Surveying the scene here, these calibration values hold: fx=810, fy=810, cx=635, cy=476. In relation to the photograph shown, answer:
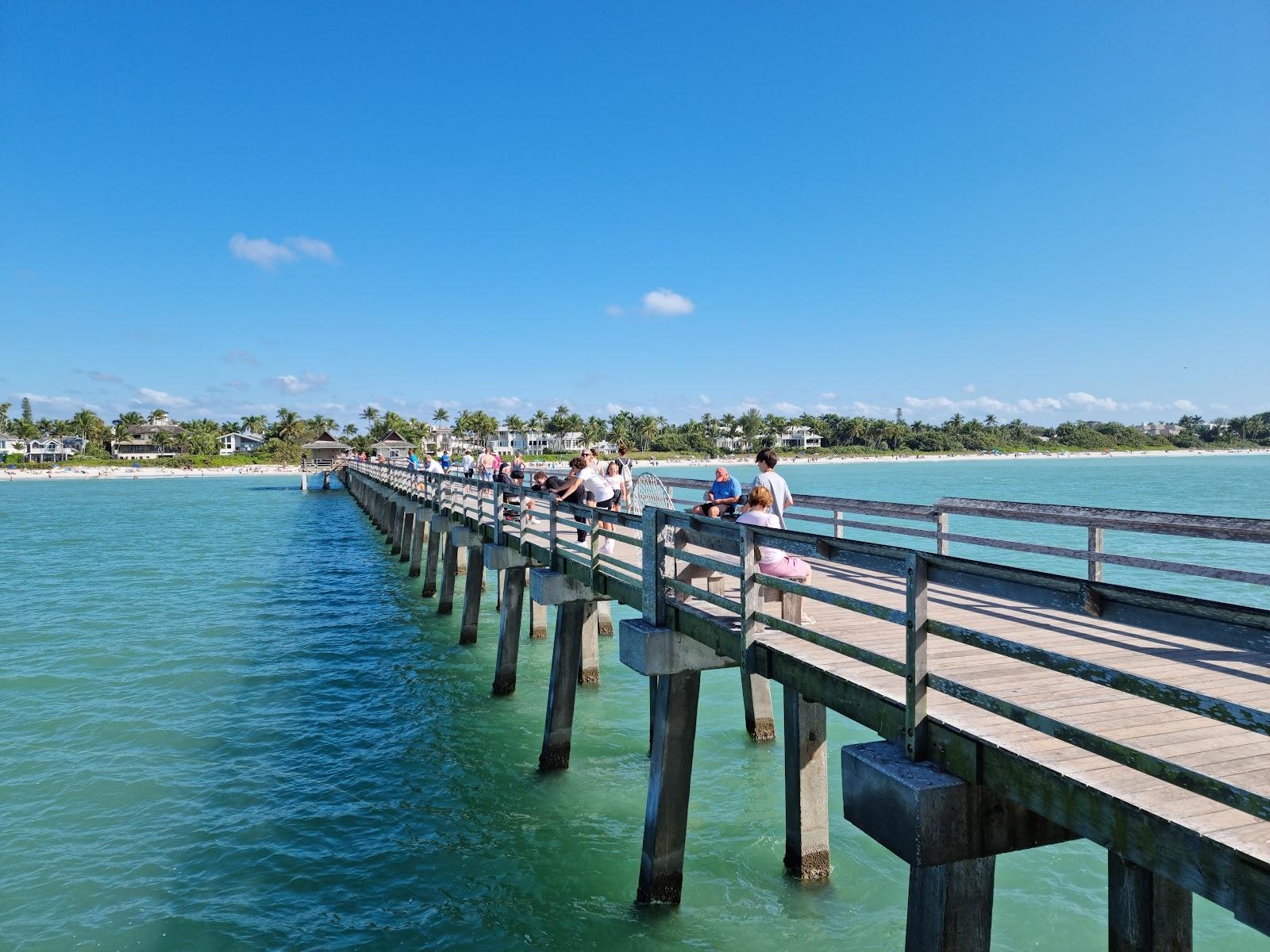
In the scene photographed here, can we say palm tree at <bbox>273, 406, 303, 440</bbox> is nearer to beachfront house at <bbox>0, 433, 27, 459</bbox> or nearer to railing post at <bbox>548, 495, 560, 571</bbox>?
beachfront house at <bbox>0, 433, 27, 459</bbox>

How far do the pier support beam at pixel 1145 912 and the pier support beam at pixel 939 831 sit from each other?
26.5 inches

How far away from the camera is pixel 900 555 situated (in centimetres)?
400

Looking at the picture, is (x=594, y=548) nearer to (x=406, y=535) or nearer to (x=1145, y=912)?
(x=1145, y=912)

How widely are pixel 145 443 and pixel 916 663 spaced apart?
6882 inches

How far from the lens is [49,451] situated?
14975cm

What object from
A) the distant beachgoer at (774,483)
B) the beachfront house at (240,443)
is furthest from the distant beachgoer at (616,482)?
the beachfront house at (240,443)

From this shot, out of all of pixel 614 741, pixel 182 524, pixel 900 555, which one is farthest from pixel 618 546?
pixel 182 524

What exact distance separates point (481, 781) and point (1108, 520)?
753 centimetres

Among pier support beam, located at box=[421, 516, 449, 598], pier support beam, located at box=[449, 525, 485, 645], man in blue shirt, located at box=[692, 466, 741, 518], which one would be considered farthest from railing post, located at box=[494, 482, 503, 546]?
pier support beam, located at box=[421, 516, 449, 598]

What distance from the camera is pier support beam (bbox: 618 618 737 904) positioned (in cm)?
Result: 678

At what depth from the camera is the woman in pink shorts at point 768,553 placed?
6.13m

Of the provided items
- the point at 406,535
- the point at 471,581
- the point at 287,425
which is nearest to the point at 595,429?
the point at 287,425

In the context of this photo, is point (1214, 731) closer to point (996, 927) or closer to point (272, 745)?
point (996, 927)

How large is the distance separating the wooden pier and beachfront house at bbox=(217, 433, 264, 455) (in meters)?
168
